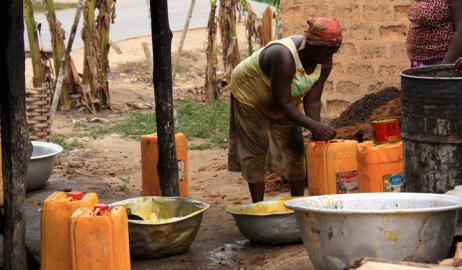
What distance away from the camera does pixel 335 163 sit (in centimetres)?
716

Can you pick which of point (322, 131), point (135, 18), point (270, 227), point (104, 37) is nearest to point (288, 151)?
point (322, 131)

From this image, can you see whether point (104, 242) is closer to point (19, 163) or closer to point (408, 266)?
point (19, 163)

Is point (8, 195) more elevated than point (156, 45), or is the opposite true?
point (156, 45)

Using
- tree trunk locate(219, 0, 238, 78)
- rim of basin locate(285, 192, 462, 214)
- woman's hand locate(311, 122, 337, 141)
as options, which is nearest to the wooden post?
rim of basin locate(285, 192, 462, 214)

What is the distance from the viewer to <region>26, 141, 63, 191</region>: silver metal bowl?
8.25 m

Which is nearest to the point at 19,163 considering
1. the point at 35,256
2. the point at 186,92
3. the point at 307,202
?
the point at 35,256

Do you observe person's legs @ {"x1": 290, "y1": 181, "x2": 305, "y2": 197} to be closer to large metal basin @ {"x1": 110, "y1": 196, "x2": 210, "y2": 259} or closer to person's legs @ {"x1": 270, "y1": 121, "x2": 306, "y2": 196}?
person's legs @ {"x1": 270, "y1": 121, "x2": 306, "y2": 196}

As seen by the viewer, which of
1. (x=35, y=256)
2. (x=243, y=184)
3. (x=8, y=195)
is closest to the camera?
(x=8, y=195)

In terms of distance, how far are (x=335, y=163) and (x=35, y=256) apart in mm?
2150

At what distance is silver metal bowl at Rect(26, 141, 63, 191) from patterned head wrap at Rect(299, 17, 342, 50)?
2733 millimetres

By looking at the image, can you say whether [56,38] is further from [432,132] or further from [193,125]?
[432,132]

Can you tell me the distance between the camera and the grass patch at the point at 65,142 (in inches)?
464

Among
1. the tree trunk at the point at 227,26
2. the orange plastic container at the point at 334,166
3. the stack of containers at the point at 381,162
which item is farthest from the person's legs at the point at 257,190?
the tree trunk at the point at 227,26

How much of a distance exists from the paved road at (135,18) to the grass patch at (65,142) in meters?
7.14
